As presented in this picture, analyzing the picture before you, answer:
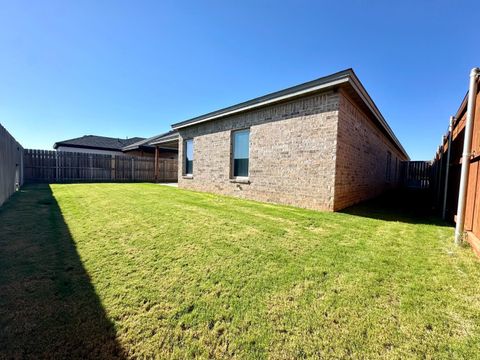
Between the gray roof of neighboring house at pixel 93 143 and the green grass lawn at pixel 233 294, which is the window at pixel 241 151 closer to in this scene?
the green grass lawn at pixel 233 294

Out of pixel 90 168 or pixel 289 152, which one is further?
pixel 90 168

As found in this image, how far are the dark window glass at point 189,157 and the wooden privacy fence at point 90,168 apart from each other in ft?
21.5

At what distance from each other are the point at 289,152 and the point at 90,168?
15.8m

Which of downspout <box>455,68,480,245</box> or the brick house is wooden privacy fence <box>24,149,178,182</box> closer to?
the brick house

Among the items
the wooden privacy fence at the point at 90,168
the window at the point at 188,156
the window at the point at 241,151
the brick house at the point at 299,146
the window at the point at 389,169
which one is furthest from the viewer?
the wooden privacy fence at the point at 90,168

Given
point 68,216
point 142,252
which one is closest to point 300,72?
point 142,252

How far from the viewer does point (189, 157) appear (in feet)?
35.4

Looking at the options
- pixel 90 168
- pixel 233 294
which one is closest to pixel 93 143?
pixel 90 168

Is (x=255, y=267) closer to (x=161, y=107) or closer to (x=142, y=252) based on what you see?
(x=142, y=252)

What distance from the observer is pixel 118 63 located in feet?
30.3

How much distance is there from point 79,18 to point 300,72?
7.68 m

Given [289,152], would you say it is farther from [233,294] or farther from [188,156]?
[188,156]

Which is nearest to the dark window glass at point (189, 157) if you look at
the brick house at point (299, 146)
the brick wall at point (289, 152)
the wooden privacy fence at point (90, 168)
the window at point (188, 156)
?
the window at point (188, 156)

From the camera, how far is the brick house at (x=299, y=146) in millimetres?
5547
